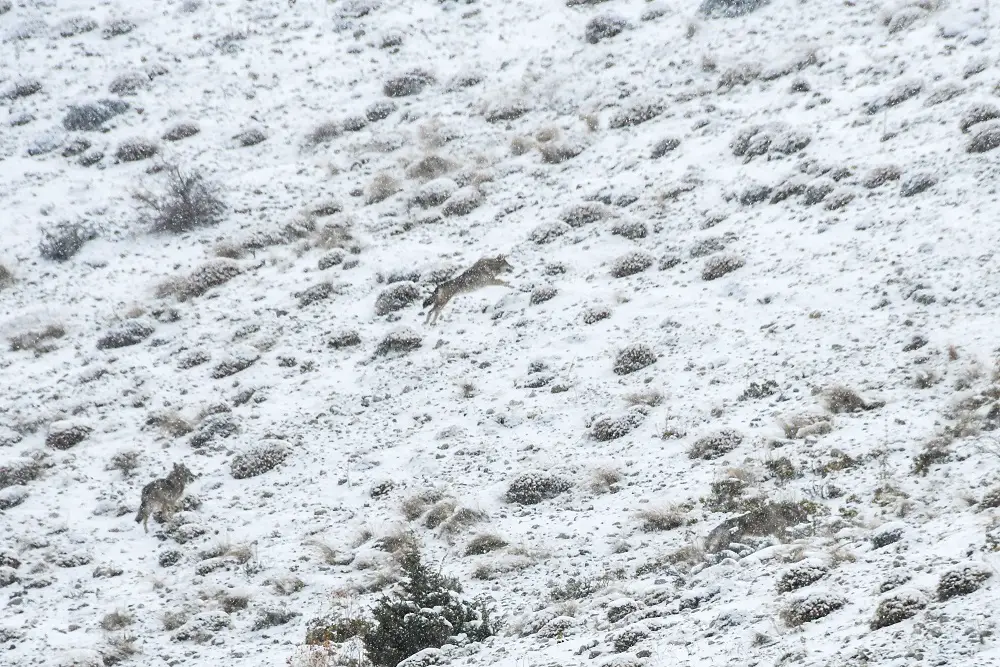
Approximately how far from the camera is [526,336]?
42.6 ft

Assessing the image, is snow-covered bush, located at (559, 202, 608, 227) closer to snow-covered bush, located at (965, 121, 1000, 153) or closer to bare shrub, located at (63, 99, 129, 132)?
snow-covered bush, located at (965, 121, 1000, 153)

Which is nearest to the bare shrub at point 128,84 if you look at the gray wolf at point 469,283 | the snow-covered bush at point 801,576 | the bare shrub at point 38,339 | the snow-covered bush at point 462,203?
the bare shrub at point 38,339

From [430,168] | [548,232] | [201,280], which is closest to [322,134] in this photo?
[430,168]

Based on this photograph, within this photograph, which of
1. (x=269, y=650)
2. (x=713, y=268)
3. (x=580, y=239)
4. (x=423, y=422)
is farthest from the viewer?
(x=580, y=239)

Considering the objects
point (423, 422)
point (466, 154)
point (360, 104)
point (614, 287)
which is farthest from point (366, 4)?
point (423, 422)

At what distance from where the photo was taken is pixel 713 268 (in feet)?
42.4

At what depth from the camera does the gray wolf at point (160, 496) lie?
430 inches

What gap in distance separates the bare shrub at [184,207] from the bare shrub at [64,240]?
3.48 ft

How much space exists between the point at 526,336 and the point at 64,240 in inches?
373

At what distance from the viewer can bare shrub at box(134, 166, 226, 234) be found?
17625mm

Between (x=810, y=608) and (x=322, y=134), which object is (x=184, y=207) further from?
(x=810, y=608)

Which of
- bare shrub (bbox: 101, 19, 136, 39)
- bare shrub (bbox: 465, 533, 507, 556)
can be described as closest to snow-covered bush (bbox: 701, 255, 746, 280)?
bare shrub (bbox: 465, 533, 507, 556)

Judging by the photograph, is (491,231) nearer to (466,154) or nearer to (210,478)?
(466,154)

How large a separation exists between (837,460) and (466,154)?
11449 millimetres
